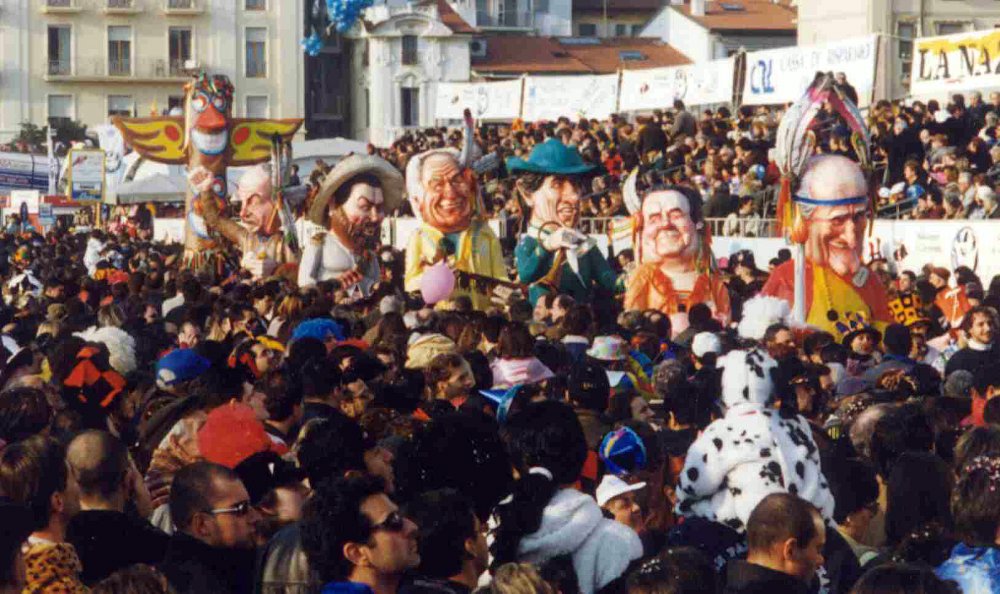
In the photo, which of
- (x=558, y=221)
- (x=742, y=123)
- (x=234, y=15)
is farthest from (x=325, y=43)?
(x=558, y=221)

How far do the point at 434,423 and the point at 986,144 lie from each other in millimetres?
19365

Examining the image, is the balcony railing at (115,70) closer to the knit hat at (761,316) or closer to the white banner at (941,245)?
the white banner at (941,245)

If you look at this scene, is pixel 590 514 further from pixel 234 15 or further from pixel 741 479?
pixel 234 15

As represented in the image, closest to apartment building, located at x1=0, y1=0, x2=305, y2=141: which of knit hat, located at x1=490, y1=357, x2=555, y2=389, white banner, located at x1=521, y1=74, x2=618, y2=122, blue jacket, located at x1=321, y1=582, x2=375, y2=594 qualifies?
white banner, located at x1=521, y1=74, x2=618, y2=122

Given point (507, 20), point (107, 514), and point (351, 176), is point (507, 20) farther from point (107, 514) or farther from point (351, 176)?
point (107, 514)

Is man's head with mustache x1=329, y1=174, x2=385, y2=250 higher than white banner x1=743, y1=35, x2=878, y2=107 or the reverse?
the reverse

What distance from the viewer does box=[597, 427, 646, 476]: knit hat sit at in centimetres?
693

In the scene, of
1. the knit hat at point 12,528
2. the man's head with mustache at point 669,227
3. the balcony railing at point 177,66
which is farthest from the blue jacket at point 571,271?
the balcony railing at point 177,66

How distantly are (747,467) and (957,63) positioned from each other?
21.0 m

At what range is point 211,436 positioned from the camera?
24.0 feet

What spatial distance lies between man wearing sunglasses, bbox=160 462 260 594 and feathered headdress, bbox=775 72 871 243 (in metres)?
9.52

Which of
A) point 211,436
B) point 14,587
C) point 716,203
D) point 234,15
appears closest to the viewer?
point 14,587

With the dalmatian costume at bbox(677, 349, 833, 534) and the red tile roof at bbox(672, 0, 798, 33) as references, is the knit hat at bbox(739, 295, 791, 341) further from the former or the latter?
the red tile roof at bbox(672, 0, 798, 33)

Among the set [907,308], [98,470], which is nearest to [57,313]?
[907,308]
